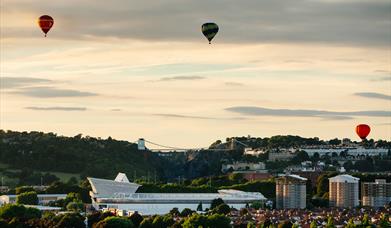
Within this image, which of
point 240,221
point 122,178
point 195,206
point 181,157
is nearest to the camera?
point 240,221

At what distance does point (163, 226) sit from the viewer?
263 feet

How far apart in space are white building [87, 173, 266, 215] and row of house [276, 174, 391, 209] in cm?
208

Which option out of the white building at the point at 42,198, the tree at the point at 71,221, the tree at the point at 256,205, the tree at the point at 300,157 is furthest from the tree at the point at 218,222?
the tree at the point at 300,157

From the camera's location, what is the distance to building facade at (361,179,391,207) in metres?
120

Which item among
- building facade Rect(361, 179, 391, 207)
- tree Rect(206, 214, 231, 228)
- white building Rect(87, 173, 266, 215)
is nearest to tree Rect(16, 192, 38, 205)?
white building Rect(87, 173, 266, 215)

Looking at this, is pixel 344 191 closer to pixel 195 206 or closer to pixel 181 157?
pixel 195 206

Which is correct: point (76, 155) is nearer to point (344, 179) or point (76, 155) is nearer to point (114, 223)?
point (344, 179)

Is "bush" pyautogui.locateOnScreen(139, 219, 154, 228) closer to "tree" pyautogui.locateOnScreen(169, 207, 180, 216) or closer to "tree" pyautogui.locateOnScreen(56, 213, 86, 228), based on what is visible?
"tree" pyautogui.locateOnScreen(56, 213, 86, 228)

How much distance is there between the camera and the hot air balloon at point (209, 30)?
76.2 metres

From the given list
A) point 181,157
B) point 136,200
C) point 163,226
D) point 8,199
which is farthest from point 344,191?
point 181,157

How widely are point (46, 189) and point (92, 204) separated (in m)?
8.21

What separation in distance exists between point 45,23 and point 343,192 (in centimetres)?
4863

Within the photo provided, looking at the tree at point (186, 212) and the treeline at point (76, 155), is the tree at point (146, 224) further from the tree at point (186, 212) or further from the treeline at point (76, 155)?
the treeline at point (76, 155)

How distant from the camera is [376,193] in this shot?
121m
